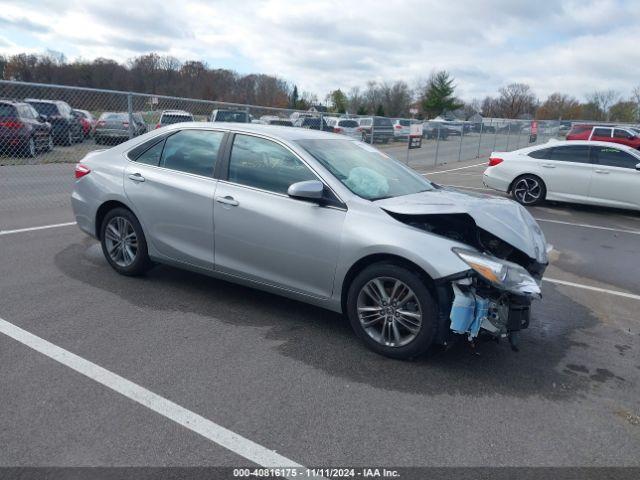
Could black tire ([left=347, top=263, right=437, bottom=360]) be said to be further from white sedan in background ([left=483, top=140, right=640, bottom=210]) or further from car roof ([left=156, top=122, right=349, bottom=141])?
white sedan in background ([left=483, top=140, right=640, bottom=210])

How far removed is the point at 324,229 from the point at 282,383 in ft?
4.00

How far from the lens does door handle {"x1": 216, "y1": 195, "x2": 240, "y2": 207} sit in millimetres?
4442

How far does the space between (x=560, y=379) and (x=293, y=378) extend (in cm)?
193

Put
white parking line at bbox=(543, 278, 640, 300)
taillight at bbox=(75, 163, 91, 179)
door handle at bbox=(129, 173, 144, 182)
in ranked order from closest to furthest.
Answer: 1. door handle at bbox=(129, 173, 144, 182)
2. taillight at bbox=(75, 163, 91, 179)
3. white parking line at bbox=(543, 278, 640, 300)

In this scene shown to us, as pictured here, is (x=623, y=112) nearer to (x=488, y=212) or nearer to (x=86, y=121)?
(x=86, y=121)

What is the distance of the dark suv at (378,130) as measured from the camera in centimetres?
1867

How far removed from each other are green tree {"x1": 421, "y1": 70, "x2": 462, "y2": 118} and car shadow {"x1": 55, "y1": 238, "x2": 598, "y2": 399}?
8499 cm

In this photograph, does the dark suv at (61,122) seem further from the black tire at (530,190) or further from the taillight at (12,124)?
the black tire at (530,190)

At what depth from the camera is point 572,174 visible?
36.6 feet

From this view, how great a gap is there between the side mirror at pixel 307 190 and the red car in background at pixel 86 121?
30.1 ft

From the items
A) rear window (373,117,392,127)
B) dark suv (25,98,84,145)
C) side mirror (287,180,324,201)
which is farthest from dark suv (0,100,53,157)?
rear window (373,117,392,127)

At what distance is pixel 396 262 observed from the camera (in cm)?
378

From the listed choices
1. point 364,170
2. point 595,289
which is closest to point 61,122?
point 364,170

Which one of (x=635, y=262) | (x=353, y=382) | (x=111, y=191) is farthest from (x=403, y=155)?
(x=353, y=382)
